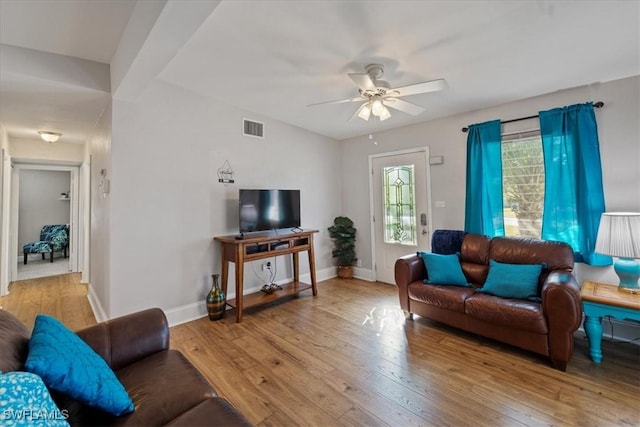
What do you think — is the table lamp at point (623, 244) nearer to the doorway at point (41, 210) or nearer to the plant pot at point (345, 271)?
the plant pot at point (345, 271)

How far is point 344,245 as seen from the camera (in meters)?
5.00

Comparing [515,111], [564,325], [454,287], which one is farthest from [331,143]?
[564,325]

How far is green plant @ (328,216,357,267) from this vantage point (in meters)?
5.00

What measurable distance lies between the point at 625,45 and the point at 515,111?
114cm

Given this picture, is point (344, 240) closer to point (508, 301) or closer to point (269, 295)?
point (269, 295)

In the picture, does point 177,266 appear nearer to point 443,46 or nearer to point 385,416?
point 385,416

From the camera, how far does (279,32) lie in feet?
7.13

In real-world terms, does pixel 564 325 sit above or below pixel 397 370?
above

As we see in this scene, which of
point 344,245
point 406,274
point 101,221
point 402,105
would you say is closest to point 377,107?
point 402,105

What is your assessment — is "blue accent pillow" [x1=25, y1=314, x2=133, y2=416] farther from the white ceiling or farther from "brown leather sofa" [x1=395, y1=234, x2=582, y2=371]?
"brown leather sofa" [x1=395, y1=234, x2=582, y2=371]

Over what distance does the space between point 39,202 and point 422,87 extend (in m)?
9.58

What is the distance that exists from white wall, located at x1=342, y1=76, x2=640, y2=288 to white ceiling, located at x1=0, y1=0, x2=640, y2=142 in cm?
17

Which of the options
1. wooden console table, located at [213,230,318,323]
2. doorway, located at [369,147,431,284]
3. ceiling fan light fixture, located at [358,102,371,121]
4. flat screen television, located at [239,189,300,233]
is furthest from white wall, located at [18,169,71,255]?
ceiling fan light fixture, located at [358,102,371,121]

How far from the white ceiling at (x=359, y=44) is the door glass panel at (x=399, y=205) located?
140cm
